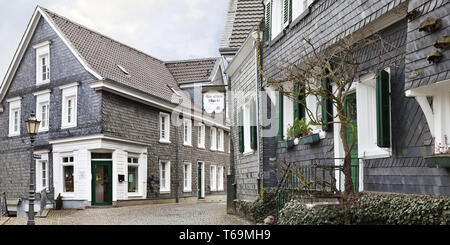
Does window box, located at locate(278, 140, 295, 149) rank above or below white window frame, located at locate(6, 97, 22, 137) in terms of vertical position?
below

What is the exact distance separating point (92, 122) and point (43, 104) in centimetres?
412

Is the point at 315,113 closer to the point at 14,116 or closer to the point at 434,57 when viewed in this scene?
the point at 434,57

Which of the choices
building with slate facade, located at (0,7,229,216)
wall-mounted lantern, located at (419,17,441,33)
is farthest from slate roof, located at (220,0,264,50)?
wall-mounted lantern, located at (419,17,441,33)

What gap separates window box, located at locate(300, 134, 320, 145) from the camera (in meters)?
11.8

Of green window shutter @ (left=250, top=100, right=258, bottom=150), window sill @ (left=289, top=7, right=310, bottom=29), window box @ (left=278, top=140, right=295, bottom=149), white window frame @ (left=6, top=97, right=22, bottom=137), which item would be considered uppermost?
window sill @ (left=289, top=7, right=310, bottom=29)

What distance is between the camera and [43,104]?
26938 millimetres

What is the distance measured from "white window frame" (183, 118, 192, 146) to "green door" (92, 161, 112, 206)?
734cm

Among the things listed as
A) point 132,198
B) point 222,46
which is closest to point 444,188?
point 222,46

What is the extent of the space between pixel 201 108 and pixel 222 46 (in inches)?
541

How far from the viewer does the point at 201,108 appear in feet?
108

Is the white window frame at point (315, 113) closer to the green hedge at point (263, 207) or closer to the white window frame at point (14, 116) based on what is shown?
the green hedge at point (263, 207)

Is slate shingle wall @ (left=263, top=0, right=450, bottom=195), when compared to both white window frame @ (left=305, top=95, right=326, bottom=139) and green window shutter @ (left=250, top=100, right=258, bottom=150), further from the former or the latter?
green window shutter @ (left=250, top=100, right=258, bottom=150)

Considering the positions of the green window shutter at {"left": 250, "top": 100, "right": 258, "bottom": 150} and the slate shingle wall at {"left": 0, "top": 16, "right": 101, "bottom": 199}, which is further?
the slate shingle wall at {"left": 0, "top": 16, "right": 101, "bottom": 199}
